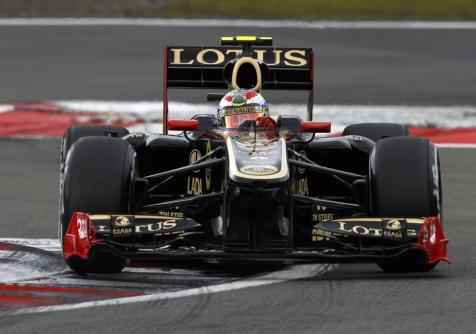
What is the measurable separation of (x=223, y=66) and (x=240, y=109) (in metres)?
1.66

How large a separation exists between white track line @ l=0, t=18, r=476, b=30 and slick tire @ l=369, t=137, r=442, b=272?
16.3 meters

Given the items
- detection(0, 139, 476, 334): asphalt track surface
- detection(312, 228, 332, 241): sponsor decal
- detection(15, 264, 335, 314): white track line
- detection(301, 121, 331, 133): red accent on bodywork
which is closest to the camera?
detection(0, 139, 476, 334): asphalt track surface

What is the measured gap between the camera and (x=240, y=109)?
38.5 ft

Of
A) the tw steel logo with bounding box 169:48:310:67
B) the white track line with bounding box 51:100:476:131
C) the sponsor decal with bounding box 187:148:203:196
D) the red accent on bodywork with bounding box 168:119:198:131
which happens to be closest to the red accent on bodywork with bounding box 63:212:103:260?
the sponsor decal with bounding box 187:148:203:196

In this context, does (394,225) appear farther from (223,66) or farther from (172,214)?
(223,66)

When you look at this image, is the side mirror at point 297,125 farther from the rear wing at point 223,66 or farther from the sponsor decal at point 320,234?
the rear wing at point 223,66

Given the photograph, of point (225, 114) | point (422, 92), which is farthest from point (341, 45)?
point (225, 114)

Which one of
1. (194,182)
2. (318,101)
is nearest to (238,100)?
(194,182)

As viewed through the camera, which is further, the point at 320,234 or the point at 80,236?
the point at 320,234

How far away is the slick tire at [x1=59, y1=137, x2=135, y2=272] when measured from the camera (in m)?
10.2

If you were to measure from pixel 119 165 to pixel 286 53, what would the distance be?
3.56 meters

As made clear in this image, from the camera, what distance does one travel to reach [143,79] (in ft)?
74.5

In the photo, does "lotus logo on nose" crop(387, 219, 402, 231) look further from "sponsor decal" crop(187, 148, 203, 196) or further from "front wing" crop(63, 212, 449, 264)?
"sponsor decal" crop(187, 148, 203, 196)

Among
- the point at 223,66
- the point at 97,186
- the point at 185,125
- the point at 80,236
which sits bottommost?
the point at 80,236
